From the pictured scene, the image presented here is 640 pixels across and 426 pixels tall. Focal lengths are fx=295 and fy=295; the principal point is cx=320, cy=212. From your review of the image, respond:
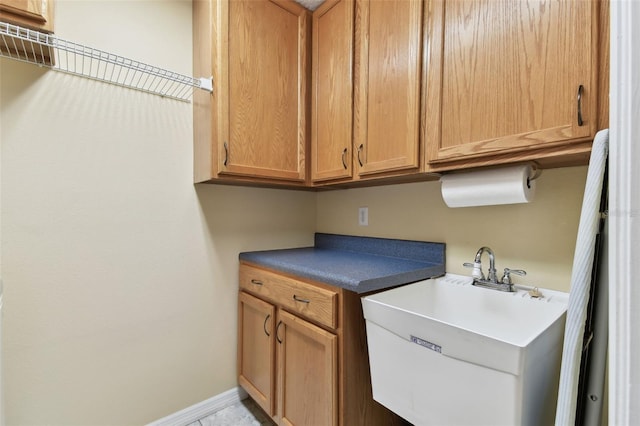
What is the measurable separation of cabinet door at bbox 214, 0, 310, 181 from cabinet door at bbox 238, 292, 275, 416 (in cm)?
74

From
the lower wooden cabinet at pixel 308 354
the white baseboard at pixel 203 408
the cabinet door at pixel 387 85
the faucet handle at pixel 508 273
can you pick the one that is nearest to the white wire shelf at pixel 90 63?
the cabinet door at pixel 387 85

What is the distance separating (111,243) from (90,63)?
0.82 metres

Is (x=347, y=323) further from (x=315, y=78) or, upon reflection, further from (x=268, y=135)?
(x=315, y=78)

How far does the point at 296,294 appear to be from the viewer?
4.39 ft

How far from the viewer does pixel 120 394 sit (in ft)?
4.72

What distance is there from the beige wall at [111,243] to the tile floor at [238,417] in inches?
5.1

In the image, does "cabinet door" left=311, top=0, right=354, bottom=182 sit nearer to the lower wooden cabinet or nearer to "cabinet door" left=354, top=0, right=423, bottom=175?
"cabinet door" left=354, top=0, right=423, bottom=175

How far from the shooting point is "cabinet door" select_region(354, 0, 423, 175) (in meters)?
1.21

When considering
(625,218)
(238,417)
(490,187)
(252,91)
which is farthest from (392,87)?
(238,417)

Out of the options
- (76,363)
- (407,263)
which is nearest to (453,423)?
(407,263)

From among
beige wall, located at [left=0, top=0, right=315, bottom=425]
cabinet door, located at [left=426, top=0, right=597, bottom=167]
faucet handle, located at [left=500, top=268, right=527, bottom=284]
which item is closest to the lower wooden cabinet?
beige wall, located at [left=0, top=0, right=315, bottom=425]

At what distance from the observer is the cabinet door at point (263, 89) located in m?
1.44

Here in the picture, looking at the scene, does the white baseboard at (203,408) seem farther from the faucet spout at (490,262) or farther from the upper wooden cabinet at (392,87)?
the faucet spout at (490,262)

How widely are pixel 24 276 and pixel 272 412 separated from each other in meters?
1.26
